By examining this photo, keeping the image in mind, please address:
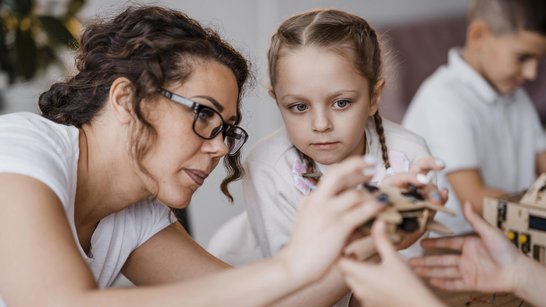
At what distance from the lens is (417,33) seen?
17.1 feet

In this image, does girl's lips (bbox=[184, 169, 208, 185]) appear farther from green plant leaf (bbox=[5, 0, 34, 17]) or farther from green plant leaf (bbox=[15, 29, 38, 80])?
green plant leaf (bbox=[5, 0, 34, 17])

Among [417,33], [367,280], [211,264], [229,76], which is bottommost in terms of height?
[417,33]

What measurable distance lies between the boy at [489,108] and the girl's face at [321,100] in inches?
34.9

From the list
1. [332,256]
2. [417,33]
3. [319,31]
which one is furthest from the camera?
[417,33]

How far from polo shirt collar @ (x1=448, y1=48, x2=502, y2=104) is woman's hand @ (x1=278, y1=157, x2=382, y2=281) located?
5.89 ft

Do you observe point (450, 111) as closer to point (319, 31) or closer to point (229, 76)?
point (319, 31)

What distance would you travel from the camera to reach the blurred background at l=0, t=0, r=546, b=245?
3.12 meters

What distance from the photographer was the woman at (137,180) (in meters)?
1.09

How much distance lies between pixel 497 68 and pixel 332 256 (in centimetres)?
186

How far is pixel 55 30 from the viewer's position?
304 cm

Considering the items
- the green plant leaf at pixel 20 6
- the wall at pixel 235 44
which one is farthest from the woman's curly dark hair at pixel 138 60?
the wall at pixel 235 44

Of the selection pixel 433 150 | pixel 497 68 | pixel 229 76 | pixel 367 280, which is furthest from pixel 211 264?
pixel 497 68

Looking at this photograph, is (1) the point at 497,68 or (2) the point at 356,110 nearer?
(2) the point at 356,110

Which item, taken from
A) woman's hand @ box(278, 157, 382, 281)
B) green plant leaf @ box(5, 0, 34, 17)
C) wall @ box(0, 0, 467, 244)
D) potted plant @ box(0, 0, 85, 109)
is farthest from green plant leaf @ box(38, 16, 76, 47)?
woman's hand @ box(278, 157, 382, 281)
